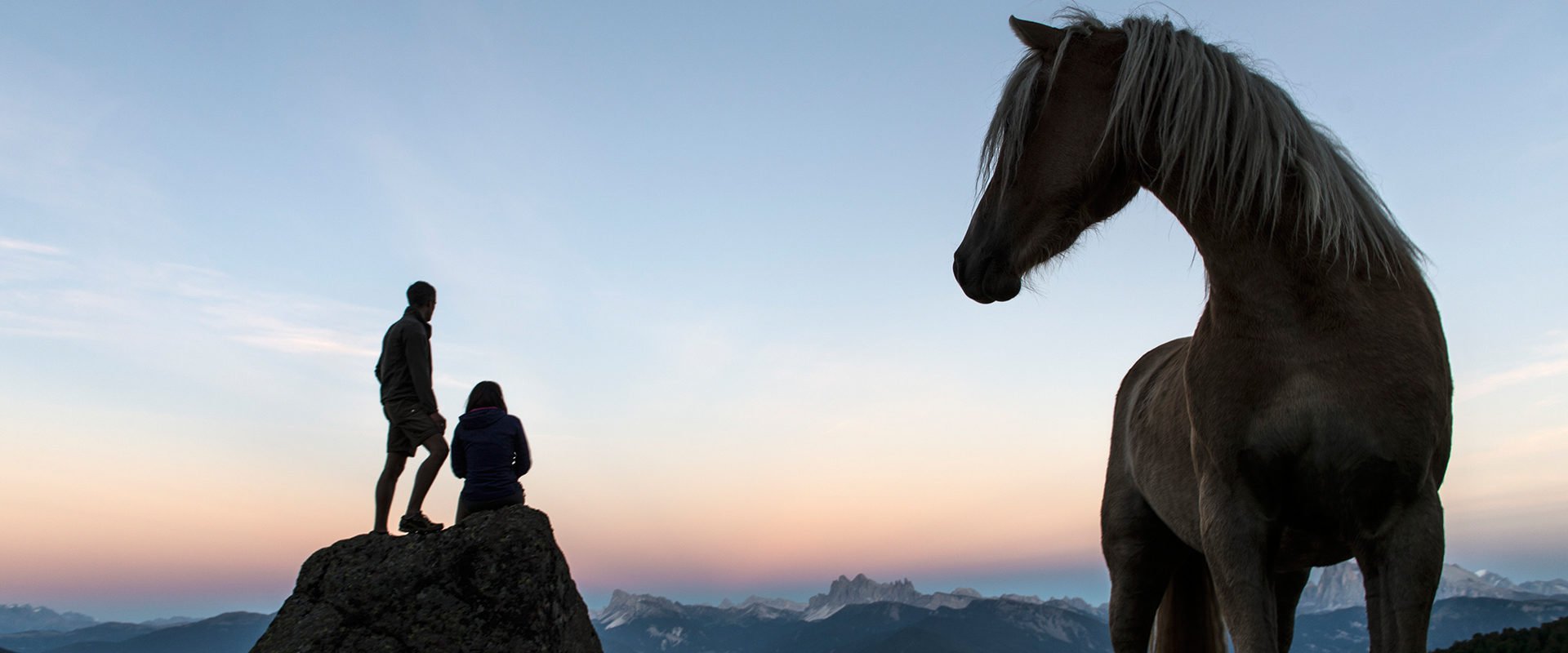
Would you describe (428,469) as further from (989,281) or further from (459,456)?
(989,281)

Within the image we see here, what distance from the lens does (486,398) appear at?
6215 mm

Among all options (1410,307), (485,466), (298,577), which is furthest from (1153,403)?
(298,577)

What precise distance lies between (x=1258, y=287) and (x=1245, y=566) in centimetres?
83

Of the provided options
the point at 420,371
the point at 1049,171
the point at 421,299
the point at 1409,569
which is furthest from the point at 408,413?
the point at 1409,569

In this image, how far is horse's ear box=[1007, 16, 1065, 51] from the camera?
3.05 meters

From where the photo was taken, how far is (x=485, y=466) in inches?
233

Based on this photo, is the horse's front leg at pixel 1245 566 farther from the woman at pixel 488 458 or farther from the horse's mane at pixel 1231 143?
the woman at pixel 488 458

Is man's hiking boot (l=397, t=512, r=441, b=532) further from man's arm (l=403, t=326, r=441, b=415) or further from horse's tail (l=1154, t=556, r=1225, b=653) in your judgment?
horse's tail (l=1154, t=556, r=1225, b=653)

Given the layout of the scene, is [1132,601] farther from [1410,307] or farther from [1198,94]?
[1198,94]

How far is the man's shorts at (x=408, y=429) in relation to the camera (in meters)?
5.85

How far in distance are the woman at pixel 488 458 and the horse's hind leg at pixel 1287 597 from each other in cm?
426

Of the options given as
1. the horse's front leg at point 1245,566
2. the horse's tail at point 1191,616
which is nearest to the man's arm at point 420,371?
the horse's tail at point 1191,616

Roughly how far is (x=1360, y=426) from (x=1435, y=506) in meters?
0.36

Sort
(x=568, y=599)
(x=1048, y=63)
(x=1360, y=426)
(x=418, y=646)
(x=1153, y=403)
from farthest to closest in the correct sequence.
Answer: (x=568, y=599)
(x=418, y=646)
(x=1153, y=403)
(x=1048, y=63)
(x=1360, y=426)
